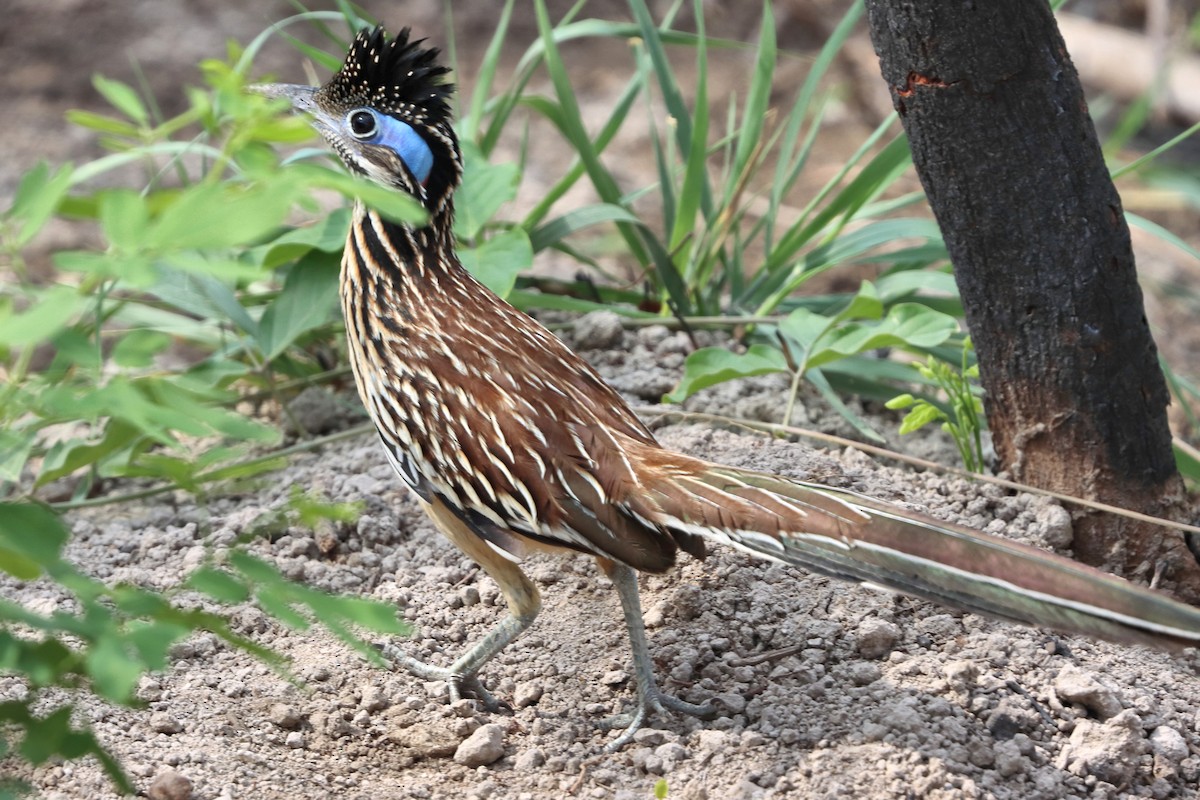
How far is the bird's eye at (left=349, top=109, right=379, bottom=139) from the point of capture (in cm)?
374

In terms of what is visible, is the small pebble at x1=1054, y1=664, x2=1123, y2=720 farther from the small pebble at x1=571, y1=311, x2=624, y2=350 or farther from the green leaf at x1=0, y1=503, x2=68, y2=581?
the green leaf at x1=0, y1=503, x2=68, y2=581

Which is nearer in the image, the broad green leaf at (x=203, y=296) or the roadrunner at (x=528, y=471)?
the roadrunner at (x=528, y=471)

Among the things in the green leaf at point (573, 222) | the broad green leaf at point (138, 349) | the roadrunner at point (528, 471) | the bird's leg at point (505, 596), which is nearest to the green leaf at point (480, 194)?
the green leaf at point (573, 222)

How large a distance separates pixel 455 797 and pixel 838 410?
2001mm

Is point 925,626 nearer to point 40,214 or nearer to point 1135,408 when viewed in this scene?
point 1135,408

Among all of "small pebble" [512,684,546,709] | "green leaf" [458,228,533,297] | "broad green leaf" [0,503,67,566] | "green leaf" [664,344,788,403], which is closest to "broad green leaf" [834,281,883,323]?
"green leaf" [664,344,788,403]

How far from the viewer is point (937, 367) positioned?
3982 mm

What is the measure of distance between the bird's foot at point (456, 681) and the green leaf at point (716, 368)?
3.73ft

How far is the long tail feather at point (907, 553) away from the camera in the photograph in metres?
2.55

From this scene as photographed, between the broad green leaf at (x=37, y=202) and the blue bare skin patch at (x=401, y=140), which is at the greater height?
the broad green leaf at (x=37, y=202)

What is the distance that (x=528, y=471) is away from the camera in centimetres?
324

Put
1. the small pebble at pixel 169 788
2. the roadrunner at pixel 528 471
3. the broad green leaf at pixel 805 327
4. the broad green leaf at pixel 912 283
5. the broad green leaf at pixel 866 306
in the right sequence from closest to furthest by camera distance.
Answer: the roadrunner at pixel 528 471, the small pebble at pixel 169 788, the broad green leaf at pixel 866 306, the broad green leaf at pixel 805 327, the broad green leaf at pixel 912 283

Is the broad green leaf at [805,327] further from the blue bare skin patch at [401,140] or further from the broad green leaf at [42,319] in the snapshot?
the broad green leaf at [42,319]

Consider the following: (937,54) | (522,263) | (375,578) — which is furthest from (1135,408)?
(375,578)
